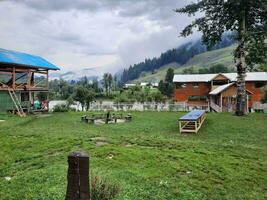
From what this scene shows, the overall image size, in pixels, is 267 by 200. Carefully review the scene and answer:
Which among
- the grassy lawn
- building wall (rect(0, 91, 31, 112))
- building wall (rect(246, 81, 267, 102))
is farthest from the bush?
building wall (rect(246, 81, 267, 102))

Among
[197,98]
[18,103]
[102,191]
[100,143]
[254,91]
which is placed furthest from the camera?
[197,98]

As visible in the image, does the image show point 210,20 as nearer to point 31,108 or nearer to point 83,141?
point 83,141

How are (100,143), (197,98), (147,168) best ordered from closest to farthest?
(147,168)
(100,143)
(197,98)

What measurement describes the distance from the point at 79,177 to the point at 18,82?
89.6ft

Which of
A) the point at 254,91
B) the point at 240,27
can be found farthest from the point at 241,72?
the point at 254,91

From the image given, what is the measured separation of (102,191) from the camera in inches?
157

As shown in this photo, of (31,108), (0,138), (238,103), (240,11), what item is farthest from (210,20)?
(31,108)

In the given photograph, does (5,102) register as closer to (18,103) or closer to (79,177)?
(18,103)

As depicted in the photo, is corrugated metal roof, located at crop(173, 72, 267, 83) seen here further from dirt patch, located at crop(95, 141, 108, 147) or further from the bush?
the bush

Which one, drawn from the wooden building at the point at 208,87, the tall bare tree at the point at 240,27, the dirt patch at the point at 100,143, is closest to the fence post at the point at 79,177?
the dirt patch at the point at 100,143

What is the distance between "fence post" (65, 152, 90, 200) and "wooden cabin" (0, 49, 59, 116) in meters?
20.6

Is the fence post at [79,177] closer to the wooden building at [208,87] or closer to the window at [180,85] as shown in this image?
the wooden building at [208,87]

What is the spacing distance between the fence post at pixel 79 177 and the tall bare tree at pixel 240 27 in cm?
1814

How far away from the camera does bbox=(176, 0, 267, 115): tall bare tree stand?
18312 millimetres
